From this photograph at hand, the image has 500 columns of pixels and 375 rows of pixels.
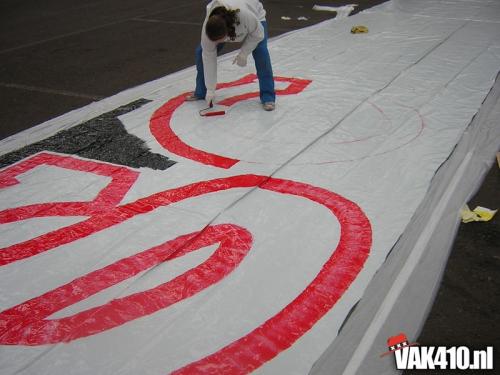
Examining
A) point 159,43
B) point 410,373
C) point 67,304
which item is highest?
point 159,43

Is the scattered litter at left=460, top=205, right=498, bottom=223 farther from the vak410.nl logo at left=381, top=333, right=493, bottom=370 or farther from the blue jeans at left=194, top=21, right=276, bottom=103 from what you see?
the blue jeans at left=194, top=21, right=276, bottom=103

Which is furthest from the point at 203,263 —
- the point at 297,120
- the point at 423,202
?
the point at 297,120

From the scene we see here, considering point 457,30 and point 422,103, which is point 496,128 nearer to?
point 422,103

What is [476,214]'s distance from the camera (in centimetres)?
247

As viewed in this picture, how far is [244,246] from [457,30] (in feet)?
17.3

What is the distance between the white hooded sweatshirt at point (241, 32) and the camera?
11.4ft

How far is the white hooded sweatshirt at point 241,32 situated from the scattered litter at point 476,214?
2.06 meters

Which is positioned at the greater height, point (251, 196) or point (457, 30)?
point (457, 30)

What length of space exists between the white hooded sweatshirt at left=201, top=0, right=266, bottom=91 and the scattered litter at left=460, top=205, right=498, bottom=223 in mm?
2056

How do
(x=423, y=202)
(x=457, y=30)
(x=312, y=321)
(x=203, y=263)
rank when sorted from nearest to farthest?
(x=312, y=321) < (x=203, y=263) < (x=423, y=202) < (x=457, y=30)

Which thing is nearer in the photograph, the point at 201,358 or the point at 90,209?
the point at 201,358

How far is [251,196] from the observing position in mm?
2650

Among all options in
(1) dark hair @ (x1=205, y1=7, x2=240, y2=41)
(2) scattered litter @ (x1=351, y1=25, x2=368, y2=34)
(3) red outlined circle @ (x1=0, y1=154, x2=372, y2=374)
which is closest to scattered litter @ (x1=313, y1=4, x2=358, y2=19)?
(2) scattered litter @ (x1=351, y1=25, x2=368, y2=34)

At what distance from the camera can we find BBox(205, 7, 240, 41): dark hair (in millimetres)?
3297
